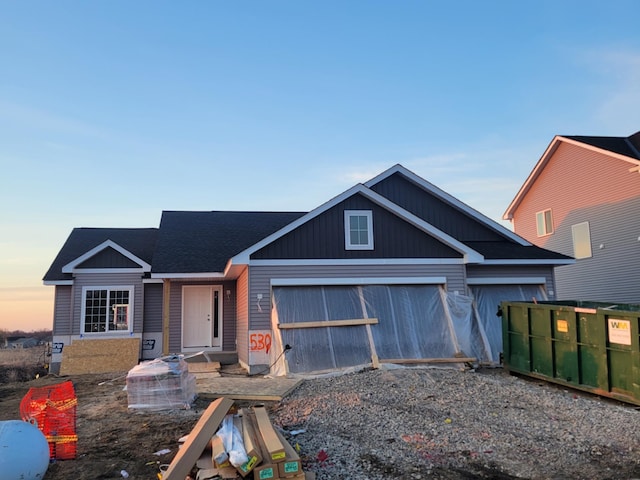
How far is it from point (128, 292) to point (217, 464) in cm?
1284

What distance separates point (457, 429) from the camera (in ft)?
22.2

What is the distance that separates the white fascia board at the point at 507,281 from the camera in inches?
573

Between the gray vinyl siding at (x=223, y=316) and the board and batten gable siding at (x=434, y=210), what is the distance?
6391mm

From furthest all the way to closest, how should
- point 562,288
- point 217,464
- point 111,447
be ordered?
point 562,288
point 111,447
point 217,464

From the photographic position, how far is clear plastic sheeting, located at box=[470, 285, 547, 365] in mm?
13219

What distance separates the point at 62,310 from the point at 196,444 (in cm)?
1321

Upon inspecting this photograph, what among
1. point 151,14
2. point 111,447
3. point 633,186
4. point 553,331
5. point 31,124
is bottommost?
point 111,447

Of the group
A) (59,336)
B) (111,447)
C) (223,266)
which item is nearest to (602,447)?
(111,447)

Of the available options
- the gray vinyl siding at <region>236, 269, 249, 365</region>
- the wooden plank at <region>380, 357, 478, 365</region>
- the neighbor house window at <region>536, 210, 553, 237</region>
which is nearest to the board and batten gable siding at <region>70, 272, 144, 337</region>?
the gray vinyl siding at <region>236, 269, 249, 365</region>

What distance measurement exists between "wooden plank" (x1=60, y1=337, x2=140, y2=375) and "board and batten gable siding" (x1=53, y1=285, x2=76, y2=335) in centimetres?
83

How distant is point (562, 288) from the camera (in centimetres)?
2144

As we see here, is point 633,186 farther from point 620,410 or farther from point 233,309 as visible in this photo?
point 233,309

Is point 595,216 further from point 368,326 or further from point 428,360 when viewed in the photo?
point 368,326

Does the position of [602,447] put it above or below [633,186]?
below
